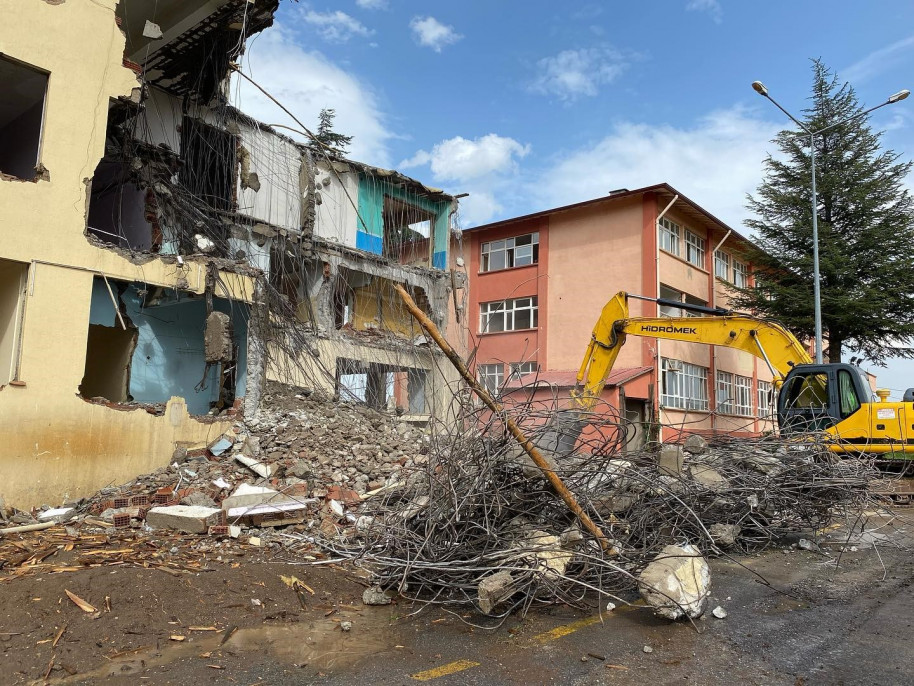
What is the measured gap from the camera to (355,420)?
43.5 feet

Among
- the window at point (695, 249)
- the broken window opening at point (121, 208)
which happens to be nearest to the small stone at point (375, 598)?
the broken window opening at point (121, 208)

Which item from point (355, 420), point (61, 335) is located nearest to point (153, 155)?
point (61, 335)

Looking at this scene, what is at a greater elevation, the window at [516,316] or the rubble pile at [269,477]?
the window at [516,316]

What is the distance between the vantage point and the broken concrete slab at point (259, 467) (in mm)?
9688

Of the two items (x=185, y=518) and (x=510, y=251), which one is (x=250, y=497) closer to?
(x=185, y=518)

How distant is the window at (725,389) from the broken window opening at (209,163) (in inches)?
774

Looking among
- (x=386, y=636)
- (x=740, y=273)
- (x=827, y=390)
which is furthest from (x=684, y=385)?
(x=386, y=636)

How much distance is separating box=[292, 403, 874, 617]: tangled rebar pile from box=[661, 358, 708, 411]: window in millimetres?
15094

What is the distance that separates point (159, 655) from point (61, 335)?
644 centimetres

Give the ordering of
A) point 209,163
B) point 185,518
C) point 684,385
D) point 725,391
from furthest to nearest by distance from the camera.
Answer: point 725,391 < point 684,385 < point 209,163 < point 185,518

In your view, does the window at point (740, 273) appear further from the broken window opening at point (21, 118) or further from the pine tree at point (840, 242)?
the broken window opening at point (21, 118)

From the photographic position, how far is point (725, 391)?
26.1 metres

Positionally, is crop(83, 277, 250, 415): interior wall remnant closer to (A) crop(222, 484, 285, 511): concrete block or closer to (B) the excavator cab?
(A) crop(222, 484, 285, 511): concrete block

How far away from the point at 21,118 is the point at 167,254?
15.3 feet
